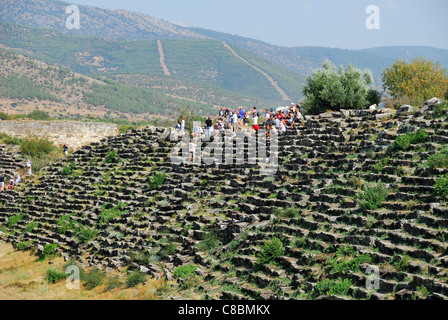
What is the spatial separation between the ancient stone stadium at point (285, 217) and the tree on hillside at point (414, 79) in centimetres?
1077

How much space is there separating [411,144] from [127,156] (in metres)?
15.8

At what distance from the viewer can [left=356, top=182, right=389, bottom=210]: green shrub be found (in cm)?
1298

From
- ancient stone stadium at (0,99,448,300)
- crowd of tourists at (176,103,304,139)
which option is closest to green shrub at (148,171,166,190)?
ancient stone stadium at (0,99,448,300)

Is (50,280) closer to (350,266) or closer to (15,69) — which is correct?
(350,266)

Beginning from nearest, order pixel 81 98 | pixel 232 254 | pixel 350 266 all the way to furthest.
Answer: pixel 350 266
pixel 232 254
pixel 81 98

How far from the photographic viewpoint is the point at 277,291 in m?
11.5

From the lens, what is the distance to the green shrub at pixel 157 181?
2146cm

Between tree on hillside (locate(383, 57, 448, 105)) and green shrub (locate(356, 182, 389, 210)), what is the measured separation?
1692 centimetres

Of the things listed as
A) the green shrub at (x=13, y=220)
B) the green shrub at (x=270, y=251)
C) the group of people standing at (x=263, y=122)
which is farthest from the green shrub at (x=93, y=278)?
the green shrub at (x=13, y=220)

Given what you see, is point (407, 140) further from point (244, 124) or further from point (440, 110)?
point (244, 124)

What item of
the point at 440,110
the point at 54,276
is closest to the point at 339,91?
the point at 440,110

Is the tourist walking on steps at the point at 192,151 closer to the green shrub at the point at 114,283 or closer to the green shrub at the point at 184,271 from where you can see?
the green shrub at the point at 114,283

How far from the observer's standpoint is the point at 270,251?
42.3 feet
